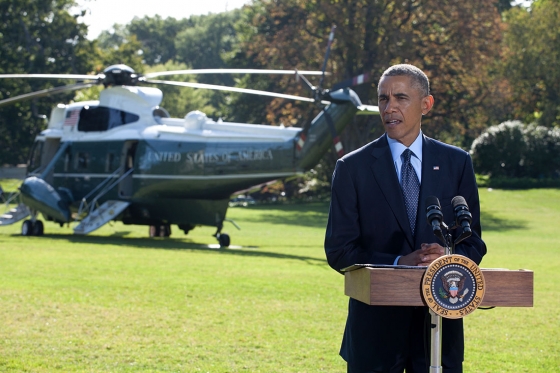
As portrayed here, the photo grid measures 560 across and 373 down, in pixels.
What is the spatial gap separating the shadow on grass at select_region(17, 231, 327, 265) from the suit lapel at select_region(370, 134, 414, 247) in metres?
15.1

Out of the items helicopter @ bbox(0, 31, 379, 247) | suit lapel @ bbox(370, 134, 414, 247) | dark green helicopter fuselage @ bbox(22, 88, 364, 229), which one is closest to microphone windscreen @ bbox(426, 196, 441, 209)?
suit lapel @ bbox(370, 134, 414, 247)

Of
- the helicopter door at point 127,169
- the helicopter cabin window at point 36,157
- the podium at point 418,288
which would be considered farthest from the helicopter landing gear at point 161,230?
the podium at point 418,288

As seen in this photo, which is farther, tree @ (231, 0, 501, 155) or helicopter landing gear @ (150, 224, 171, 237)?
tree @ (231, 0, 501, 155)

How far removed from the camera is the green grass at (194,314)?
8.80m

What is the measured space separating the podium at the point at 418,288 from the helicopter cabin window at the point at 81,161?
23245 mm

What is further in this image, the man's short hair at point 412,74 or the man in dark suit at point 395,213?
the man's short hair at point 412,74

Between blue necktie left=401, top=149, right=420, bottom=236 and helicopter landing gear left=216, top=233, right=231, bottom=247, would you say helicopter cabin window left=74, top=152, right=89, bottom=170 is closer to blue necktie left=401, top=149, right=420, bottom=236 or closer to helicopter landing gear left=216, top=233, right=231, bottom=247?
helicopter landing gear left=216, top=233, right=231, bottom=247

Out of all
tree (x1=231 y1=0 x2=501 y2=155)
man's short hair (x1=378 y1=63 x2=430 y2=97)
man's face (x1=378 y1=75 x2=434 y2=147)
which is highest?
tree (x1=231 y1=0 x2=501 y2=155)

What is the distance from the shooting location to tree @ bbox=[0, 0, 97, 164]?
5891 cm

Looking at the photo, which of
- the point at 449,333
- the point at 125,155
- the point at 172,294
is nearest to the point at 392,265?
the point at 449,333

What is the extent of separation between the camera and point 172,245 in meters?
23.8

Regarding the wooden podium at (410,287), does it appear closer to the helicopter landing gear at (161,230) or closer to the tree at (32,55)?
the helicopter landing gear at (161,230)

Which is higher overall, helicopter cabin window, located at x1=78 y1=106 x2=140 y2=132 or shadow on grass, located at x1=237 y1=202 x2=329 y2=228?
helicopter cabin window, located at x1=78 y1=106 x2=140 y2=132

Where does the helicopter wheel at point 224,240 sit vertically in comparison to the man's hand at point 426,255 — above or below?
below
